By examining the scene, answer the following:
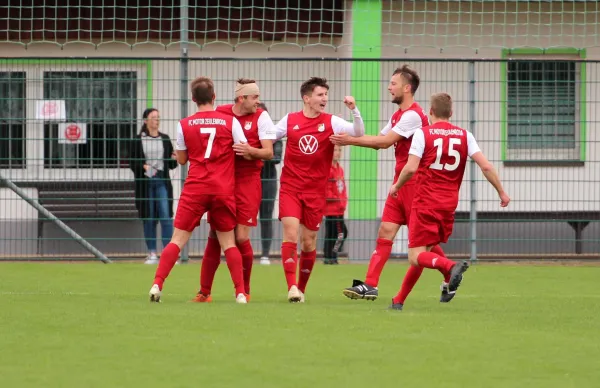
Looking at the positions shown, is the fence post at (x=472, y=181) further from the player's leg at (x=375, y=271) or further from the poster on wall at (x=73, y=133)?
the player's leg at (x=375, y=271)

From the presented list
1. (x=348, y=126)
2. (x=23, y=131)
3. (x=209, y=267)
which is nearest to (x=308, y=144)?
(x=348, y=126)

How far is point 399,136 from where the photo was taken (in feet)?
35.2

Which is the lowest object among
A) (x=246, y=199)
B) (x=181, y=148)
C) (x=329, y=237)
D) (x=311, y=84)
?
(x=329, y=237)

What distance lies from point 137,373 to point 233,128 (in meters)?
4.14

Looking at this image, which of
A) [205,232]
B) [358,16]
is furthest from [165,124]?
[358,16]

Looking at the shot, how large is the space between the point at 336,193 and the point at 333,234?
51cm

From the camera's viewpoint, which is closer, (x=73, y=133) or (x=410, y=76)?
(x=410, y=76)

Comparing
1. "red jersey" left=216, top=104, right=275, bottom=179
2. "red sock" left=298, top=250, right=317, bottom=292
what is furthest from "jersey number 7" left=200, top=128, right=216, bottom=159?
"red sock" left=298, top=250, right=317, bottom=292

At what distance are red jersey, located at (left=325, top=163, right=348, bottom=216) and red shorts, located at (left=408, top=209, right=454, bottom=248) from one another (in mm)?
6884

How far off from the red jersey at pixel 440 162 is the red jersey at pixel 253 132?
55.7 inches

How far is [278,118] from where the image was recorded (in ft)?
55.1

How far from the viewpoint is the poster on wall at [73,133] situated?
648 inches

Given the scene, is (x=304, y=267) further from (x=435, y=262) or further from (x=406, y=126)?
(x=435, y=262)

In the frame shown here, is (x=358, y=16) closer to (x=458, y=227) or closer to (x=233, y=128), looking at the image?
(x=458, y=227)
